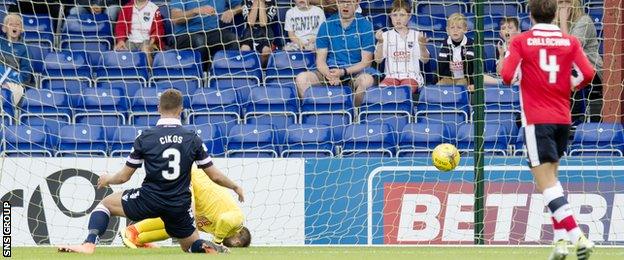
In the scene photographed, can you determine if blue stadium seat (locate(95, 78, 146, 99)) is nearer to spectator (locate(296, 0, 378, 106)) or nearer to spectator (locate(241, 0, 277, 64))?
spectator (locate(241, 0, 277, 64))

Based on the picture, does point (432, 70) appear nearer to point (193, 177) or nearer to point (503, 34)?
point (503, 34)

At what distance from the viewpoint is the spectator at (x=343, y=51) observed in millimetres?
15305

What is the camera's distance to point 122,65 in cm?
1578

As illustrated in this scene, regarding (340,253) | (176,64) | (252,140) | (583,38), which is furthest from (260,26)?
(340,253)

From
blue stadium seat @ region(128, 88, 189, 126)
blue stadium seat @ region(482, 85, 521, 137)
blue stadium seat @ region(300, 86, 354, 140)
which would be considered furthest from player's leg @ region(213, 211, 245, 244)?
blue stadium seat @ region(482, 85, 521, 137)

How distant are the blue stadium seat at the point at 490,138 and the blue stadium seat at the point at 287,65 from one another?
2182 millimetres

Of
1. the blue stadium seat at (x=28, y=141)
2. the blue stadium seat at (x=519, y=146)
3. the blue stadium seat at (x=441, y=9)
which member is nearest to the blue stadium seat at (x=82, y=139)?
the blue stadium seat at (x=28, y=141)

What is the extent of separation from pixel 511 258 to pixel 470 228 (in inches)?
101

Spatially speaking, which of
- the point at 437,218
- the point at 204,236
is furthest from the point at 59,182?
the point at 437,218

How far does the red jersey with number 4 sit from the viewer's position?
31.1ft

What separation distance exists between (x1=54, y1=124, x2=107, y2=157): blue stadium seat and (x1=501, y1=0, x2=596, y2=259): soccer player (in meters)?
5.95

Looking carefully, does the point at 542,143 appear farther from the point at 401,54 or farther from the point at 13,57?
the point at 13,57

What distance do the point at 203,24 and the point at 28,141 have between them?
9.07 ft

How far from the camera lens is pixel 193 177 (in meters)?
11.8
